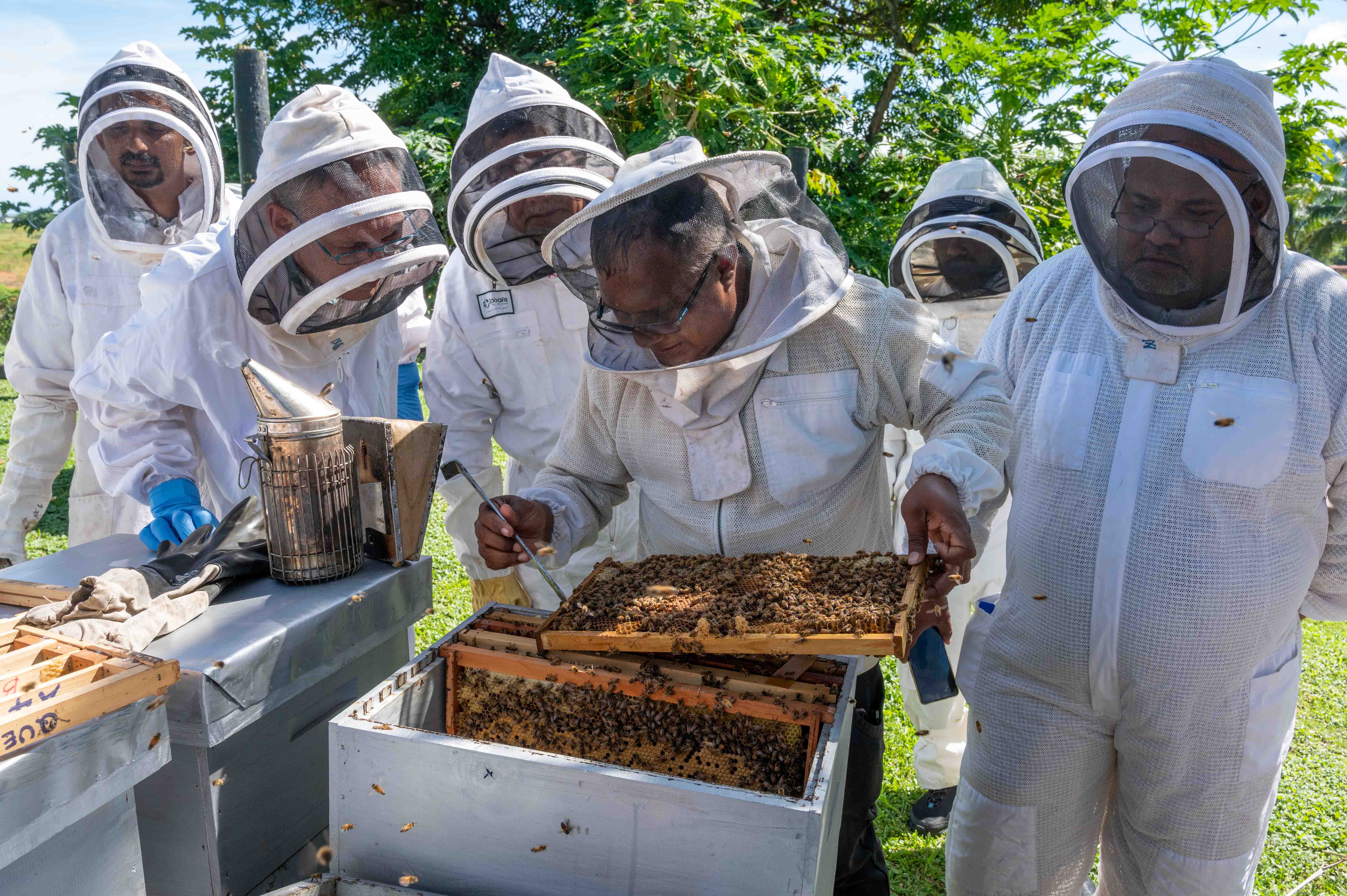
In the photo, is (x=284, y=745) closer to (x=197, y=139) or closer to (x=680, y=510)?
(x=680, y=510)

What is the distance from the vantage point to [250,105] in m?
4.96

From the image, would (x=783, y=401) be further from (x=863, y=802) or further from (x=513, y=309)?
(x=513, y=309)

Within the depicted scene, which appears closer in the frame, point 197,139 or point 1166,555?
point 1166,555

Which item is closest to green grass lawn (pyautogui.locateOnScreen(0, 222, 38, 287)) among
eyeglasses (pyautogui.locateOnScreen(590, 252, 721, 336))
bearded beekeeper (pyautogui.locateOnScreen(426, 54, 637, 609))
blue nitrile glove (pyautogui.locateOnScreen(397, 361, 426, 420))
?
blue nitrile glove (pyautogui.locateOnScreen(397, 361, 426, 420))

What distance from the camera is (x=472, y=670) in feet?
6.35

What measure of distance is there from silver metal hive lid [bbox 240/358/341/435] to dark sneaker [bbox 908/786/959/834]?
301 centimetres

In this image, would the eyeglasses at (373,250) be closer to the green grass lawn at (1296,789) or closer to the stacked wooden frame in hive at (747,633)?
the stacked wooden frame in hive at (747,633)

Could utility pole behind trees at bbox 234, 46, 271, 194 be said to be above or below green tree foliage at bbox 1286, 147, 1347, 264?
below

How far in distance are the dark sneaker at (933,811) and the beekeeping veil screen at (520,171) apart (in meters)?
2.65

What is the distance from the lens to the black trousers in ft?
8.03

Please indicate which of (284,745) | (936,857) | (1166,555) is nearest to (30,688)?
(284,745)

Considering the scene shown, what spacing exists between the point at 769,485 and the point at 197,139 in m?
2.80

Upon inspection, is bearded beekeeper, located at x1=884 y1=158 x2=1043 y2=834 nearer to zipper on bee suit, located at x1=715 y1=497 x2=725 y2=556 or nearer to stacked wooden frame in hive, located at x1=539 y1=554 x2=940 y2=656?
zipper on bee suit, located at x1=715 y1=497 x2=725 y2=556

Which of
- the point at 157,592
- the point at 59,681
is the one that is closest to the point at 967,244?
the point at 157,592
